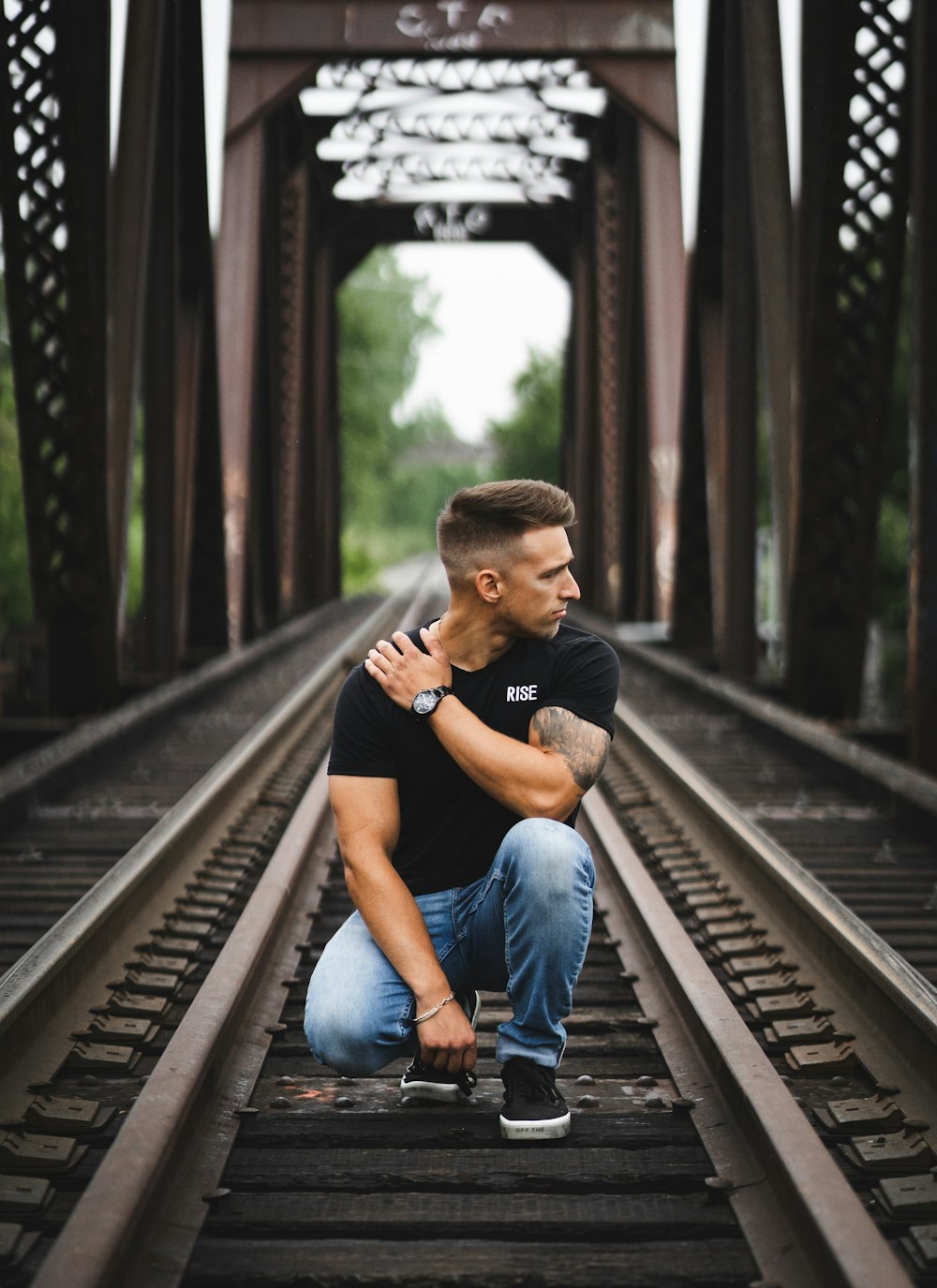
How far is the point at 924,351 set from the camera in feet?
19.4

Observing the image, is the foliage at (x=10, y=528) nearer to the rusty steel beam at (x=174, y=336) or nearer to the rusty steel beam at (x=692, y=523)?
the rusty steel beam at (x=174, y=336)

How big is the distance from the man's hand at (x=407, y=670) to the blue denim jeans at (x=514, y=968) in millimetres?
306

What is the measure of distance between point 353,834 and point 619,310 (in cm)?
1512

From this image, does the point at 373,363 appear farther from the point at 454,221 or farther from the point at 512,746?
→ the point at 512,746

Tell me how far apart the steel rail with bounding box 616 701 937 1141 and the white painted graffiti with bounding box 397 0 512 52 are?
12544mm

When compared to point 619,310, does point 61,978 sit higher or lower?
lower

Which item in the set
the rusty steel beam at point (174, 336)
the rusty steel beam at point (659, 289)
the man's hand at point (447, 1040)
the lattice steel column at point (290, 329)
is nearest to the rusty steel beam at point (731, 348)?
the rusty steel beam at point (659, 289)

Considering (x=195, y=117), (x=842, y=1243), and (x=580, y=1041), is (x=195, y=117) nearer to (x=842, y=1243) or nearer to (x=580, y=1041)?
(x=580, y=1041)

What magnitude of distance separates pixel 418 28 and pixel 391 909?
14902mm

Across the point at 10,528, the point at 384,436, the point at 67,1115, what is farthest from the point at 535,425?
the point at 67,1115

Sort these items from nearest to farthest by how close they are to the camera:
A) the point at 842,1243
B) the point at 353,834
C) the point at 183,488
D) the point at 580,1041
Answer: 1. the point at 842,1243
2. the point at 353,834
3. the point at 580,1041
4. the point at 183,488

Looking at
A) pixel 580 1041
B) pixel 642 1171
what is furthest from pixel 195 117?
pixel 642 1171

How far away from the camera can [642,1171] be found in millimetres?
2453

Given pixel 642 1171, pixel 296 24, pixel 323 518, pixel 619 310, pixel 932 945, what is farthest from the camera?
pixel 323 518
